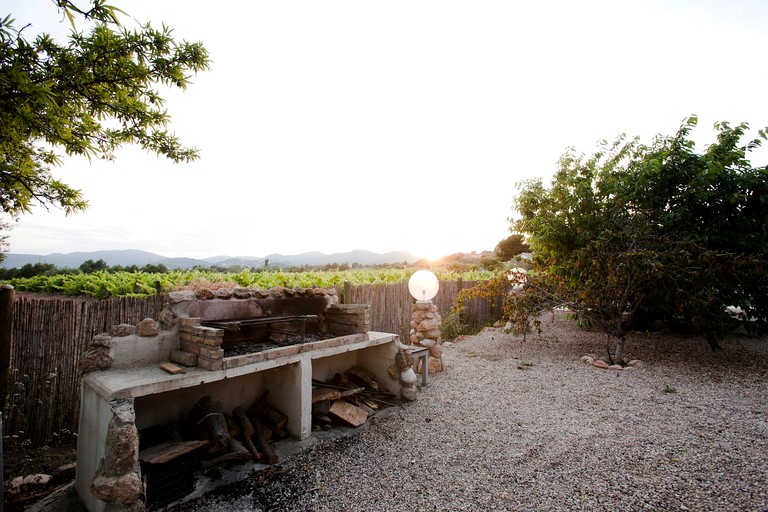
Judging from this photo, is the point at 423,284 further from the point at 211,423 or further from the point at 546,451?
the point at 211,423

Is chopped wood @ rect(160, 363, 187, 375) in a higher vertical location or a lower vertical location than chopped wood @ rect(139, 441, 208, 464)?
higher

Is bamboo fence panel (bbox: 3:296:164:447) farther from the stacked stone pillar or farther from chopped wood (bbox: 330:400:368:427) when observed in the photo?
the stacked stone pillar

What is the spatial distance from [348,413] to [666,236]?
21.7 ft

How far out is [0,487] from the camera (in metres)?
2.78

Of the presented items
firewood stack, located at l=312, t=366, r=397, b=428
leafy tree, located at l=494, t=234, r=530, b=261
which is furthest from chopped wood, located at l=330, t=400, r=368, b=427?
leafy tree, located at l=494, t=234, r=530, b=261

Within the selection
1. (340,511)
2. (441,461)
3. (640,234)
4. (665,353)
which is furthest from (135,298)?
(665,353)

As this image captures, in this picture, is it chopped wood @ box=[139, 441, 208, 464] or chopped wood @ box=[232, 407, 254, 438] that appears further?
chopped wood @ box=[232, 407, 254, 438]

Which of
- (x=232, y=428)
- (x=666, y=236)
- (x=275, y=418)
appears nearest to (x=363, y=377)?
(x=275, y=418)

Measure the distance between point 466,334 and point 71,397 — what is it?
29.2ft

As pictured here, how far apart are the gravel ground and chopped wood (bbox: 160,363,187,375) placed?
3.62 ft

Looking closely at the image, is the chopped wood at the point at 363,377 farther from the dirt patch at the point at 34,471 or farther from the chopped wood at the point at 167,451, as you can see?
the dirt patch at the point at 34,471

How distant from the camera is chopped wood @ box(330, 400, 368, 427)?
4.66 meters

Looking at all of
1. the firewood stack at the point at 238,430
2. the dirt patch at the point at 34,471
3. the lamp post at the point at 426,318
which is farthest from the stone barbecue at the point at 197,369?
the lamp post at the point at 426,318

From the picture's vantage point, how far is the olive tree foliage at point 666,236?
21.3 feet
